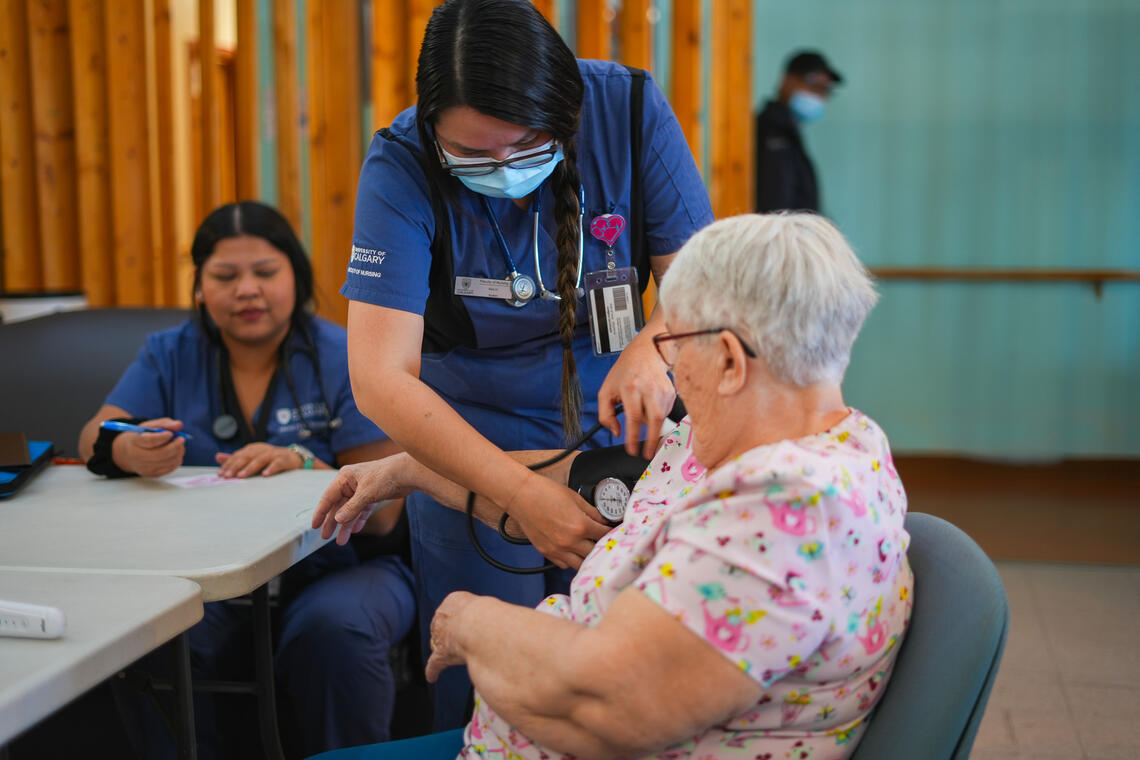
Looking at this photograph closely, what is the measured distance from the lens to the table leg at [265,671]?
1.61 meters

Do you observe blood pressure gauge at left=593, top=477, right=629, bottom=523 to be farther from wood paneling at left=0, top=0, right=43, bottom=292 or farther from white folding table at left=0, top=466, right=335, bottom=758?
wood paneling at left=0, top=0, right=43, bottom=292

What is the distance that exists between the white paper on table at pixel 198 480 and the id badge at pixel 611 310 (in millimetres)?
767

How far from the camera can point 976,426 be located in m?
5.21

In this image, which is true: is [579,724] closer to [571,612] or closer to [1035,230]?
[571,612]

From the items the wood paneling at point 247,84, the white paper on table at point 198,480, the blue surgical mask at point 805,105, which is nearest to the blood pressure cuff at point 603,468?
the white paper on table at point 198,480

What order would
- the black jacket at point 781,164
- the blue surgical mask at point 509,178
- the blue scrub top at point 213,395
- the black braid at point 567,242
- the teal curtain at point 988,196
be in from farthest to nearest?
the teal curtain at point 988,196 → the black jacket at point 781,164 → the blue scrub top at point 213,395 → the black braid at point 567,242 → the blue surgical mask at point 509,178

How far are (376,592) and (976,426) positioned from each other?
414cm

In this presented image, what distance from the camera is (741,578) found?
867 millimetres

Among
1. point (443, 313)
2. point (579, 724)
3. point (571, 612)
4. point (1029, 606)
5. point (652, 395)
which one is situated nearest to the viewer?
point (579, 724)

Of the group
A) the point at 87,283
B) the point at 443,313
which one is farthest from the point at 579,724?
the point at 87,283

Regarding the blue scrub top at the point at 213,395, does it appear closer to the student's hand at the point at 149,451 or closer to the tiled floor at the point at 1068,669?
the student's hand at the point at 149,451

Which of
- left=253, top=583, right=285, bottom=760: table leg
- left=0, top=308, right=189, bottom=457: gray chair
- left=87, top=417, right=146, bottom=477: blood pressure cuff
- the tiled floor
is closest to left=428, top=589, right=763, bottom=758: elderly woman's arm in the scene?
left=253, top=583, right=285, bottom=760: table leg

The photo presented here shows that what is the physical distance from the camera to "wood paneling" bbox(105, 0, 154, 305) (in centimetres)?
377

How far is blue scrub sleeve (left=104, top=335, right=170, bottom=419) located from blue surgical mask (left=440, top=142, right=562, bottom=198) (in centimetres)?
108
